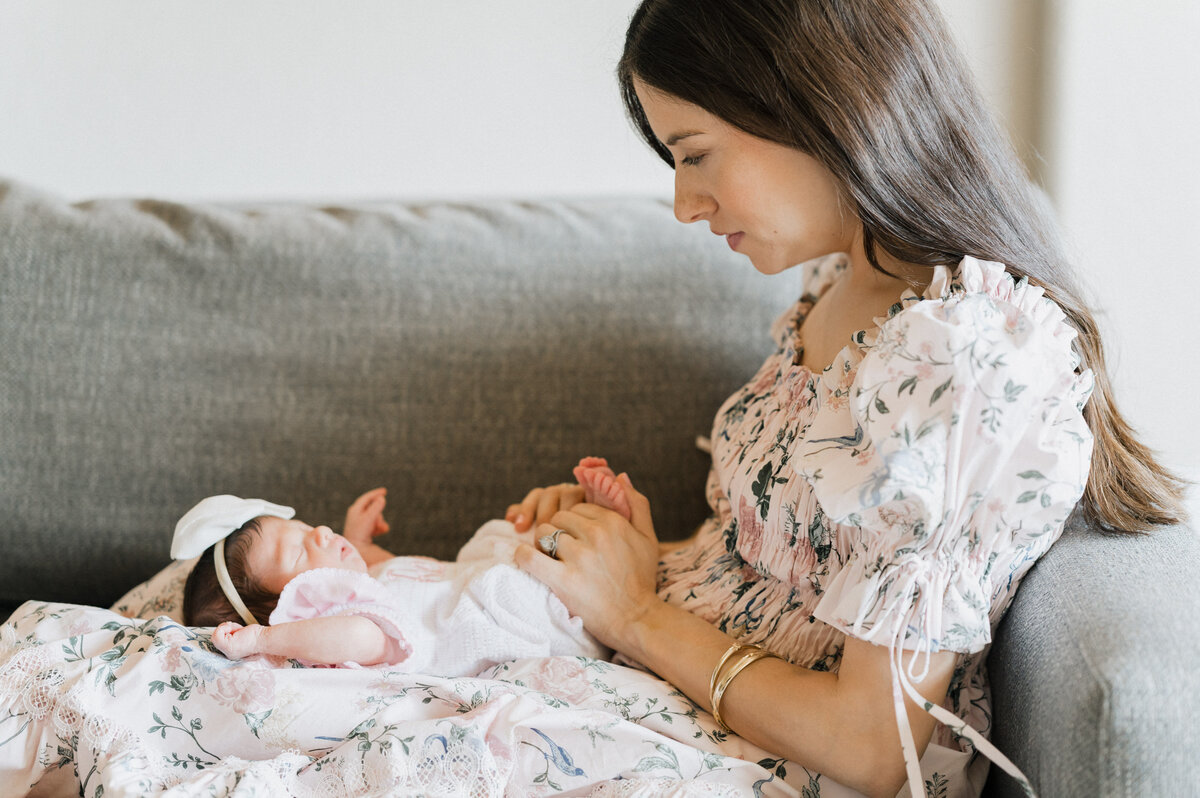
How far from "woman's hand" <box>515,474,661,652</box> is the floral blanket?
0.10 m

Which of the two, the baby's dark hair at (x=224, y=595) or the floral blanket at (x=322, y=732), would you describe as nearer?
the floral blanket at (x=322, y=732)

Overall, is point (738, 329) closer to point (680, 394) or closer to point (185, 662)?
point (680, 394)

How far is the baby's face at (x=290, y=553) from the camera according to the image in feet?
3.58

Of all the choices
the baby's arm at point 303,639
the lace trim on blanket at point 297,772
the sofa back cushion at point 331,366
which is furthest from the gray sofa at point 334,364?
the lace trim on blanket at point 297,772

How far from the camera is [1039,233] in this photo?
0.96m

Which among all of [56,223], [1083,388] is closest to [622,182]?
[56,223]

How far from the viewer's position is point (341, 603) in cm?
104

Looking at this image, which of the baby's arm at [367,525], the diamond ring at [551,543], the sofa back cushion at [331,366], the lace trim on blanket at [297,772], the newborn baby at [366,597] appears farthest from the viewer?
the sofa back cushion at [331,366]

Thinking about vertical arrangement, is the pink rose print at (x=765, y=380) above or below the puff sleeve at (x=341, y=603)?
above

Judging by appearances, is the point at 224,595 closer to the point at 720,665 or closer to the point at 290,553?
the point at 290,553

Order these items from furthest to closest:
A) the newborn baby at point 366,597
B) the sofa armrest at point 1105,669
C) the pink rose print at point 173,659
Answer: the newborn baby at point 366,597 → the pink rose print at point 173,659 → the sofa armrest at point 1105,669

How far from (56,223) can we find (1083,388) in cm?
145

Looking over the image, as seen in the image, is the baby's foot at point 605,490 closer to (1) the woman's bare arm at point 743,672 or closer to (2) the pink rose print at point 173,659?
(1) the woman's bare arm at point 743,672

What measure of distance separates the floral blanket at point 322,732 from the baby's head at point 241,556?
0.29ft
